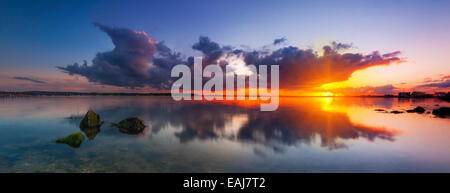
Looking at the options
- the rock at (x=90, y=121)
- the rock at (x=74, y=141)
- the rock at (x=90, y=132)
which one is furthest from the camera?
the rock at (x=90, y=121)

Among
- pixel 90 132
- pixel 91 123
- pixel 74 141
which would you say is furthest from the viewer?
pixel 91 123

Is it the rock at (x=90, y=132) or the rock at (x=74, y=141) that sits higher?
the rock at (x=74, y=141)

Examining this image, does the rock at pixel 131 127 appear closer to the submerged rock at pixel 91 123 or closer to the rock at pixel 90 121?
the submerged rock at pixel 91 123

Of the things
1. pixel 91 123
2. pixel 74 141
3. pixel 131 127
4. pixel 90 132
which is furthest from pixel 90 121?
pixel 74 141

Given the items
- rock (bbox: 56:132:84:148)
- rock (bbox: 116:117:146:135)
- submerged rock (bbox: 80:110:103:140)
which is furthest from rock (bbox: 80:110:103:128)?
rock (bbox: 56:132:84:148)

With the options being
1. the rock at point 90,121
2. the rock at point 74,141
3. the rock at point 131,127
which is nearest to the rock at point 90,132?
the rock at point 90,121

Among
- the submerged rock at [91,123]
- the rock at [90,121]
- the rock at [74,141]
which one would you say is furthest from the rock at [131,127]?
the rock at [74,141]

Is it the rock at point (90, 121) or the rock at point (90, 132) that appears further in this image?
the rock at point (90, 121)

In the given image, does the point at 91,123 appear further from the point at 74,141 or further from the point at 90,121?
the point at 74,141

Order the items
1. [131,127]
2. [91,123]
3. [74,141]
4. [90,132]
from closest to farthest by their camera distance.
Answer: [74,141] → [90,132] → [131,127] → [91,123]

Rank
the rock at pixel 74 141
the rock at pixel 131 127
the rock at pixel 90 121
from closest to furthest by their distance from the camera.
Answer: the rock at pixel 74 141, the rock at pixel 131 127, the rock at pixel 90 121

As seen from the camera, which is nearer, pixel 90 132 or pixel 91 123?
pixel 90 132

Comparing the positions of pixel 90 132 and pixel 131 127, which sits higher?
pixel 131 127

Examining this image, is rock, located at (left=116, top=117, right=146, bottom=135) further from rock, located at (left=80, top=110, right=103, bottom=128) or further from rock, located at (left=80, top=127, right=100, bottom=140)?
rock, located at (left=80, top=110, right=103, bottom=128)
